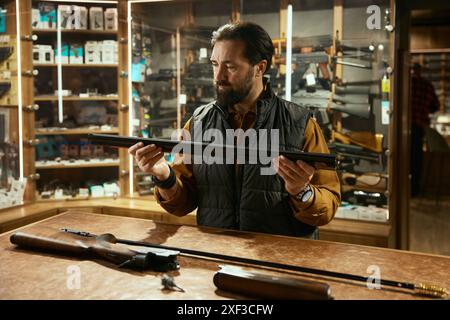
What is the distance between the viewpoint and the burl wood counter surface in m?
1.15

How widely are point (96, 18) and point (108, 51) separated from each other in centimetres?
27

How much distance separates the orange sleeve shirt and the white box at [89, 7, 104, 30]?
2.21 metres

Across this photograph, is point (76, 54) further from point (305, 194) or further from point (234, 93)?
point (305, 194)

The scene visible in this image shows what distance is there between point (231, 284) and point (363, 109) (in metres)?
2.74

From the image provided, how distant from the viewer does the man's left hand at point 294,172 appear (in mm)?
1531

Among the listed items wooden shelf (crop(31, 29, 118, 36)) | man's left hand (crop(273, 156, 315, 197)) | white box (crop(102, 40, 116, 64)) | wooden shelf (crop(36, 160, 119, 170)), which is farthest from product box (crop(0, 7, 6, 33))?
man's left hand (crop(273, 156, 315, 197))

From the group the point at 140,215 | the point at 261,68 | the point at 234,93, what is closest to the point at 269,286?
the point at 234,93

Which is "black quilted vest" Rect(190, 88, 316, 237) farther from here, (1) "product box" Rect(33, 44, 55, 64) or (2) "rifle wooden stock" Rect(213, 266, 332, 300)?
(1) "product box" Rect(33, 44, 55, 64)

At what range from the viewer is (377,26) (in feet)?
11.5

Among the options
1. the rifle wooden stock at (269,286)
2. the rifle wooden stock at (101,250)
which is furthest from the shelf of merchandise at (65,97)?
the rifle wooden stock at (269,286)

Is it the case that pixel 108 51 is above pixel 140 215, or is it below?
above

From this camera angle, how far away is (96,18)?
3924mm

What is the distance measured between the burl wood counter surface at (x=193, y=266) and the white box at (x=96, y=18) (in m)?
2.53

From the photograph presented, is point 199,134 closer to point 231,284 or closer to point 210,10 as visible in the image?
point 231,284
